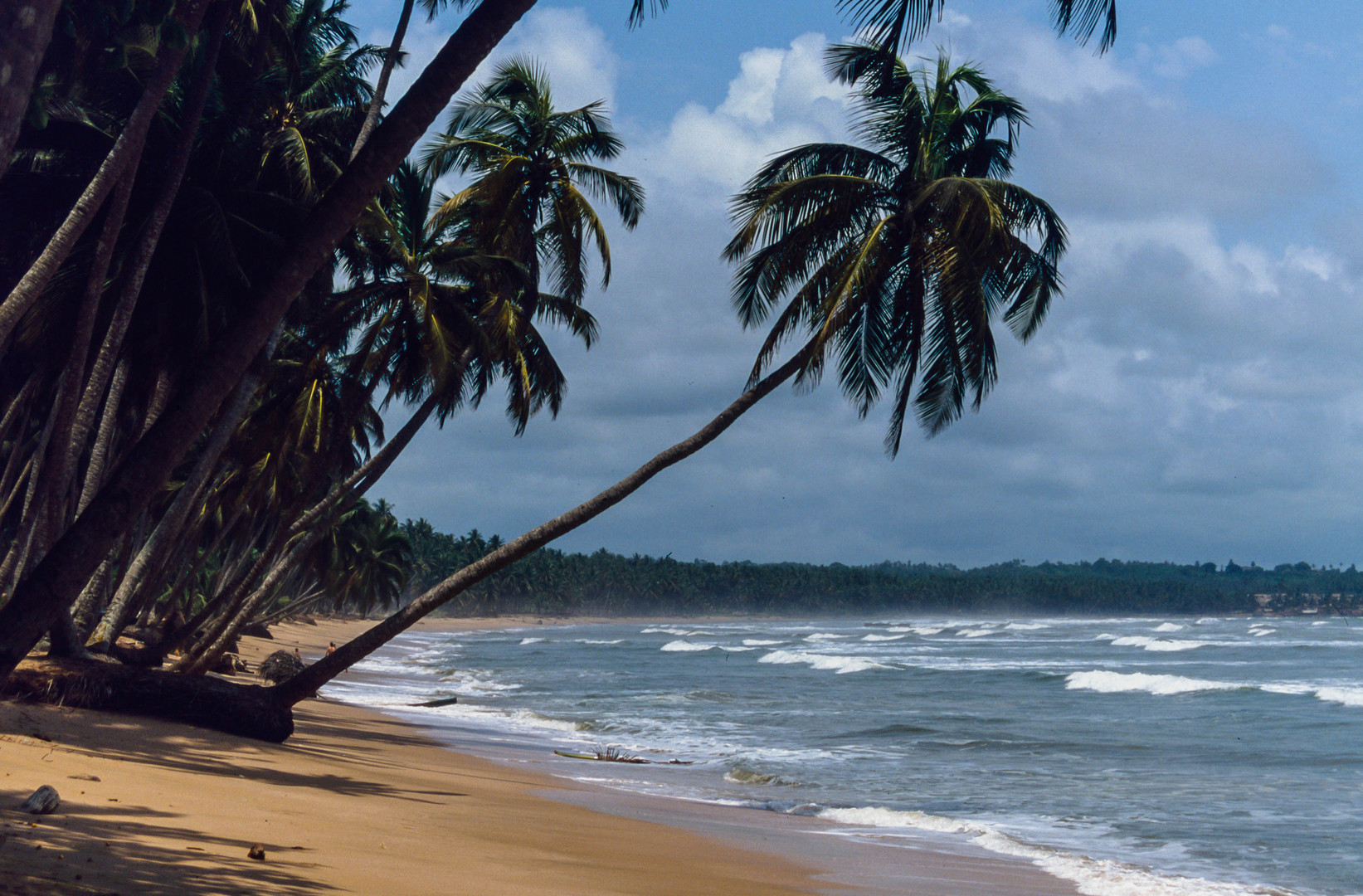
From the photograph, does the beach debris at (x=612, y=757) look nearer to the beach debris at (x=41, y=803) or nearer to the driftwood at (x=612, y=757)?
the driftwood at (x=612, y=757)

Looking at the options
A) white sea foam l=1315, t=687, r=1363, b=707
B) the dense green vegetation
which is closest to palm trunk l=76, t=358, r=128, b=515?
the dense green vegetation

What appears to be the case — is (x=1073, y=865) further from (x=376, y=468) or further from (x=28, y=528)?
(x=28, y=528)

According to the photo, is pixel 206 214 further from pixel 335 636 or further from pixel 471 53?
pixel 335 636

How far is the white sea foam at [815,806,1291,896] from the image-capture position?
8.83 m

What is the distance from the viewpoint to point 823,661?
43.5 meters

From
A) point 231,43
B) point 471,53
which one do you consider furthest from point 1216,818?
point 231,43

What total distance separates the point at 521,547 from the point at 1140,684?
28927 millimetres

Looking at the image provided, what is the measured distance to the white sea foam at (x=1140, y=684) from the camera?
31547 millimetres

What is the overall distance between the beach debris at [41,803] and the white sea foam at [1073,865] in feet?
24.8

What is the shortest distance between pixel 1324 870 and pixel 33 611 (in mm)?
11210

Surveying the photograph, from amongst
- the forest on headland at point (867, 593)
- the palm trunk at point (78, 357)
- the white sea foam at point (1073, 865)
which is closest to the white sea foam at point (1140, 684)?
the white sea foam at point (1073, 865)

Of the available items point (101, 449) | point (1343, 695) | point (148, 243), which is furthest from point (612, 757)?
point (1343, 695)

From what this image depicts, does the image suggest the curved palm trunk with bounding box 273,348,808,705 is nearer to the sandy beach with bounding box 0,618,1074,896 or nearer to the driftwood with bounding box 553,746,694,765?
the sandy beach with bounding box 0,618,1074,896

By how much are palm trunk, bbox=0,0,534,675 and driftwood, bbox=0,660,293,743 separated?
5900mm
